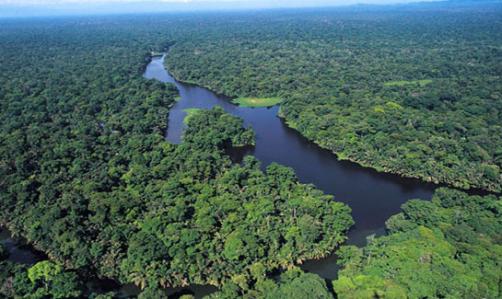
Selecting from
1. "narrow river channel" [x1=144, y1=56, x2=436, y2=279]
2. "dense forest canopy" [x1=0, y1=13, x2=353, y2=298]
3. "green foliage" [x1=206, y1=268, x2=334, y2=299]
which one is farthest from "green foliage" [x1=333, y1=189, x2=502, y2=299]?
"dense forest canopy" [x1=0, y1=13, x2=353, y2=298]

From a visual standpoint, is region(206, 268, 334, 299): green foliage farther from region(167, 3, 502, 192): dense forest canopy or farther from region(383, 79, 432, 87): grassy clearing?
region(383, 79, 432, 87): grassy clearing

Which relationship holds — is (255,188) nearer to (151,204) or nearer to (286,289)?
(151,204)

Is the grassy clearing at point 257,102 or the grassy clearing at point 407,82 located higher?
the grassy clearing at point 407,82

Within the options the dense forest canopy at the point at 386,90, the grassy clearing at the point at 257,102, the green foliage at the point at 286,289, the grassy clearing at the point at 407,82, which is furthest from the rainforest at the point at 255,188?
the grassy clearing at the point at 407,82

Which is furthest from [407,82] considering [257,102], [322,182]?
[322,182]

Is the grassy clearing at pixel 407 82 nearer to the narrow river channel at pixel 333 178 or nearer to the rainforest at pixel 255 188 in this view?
the rainforest at pixel 255 188
